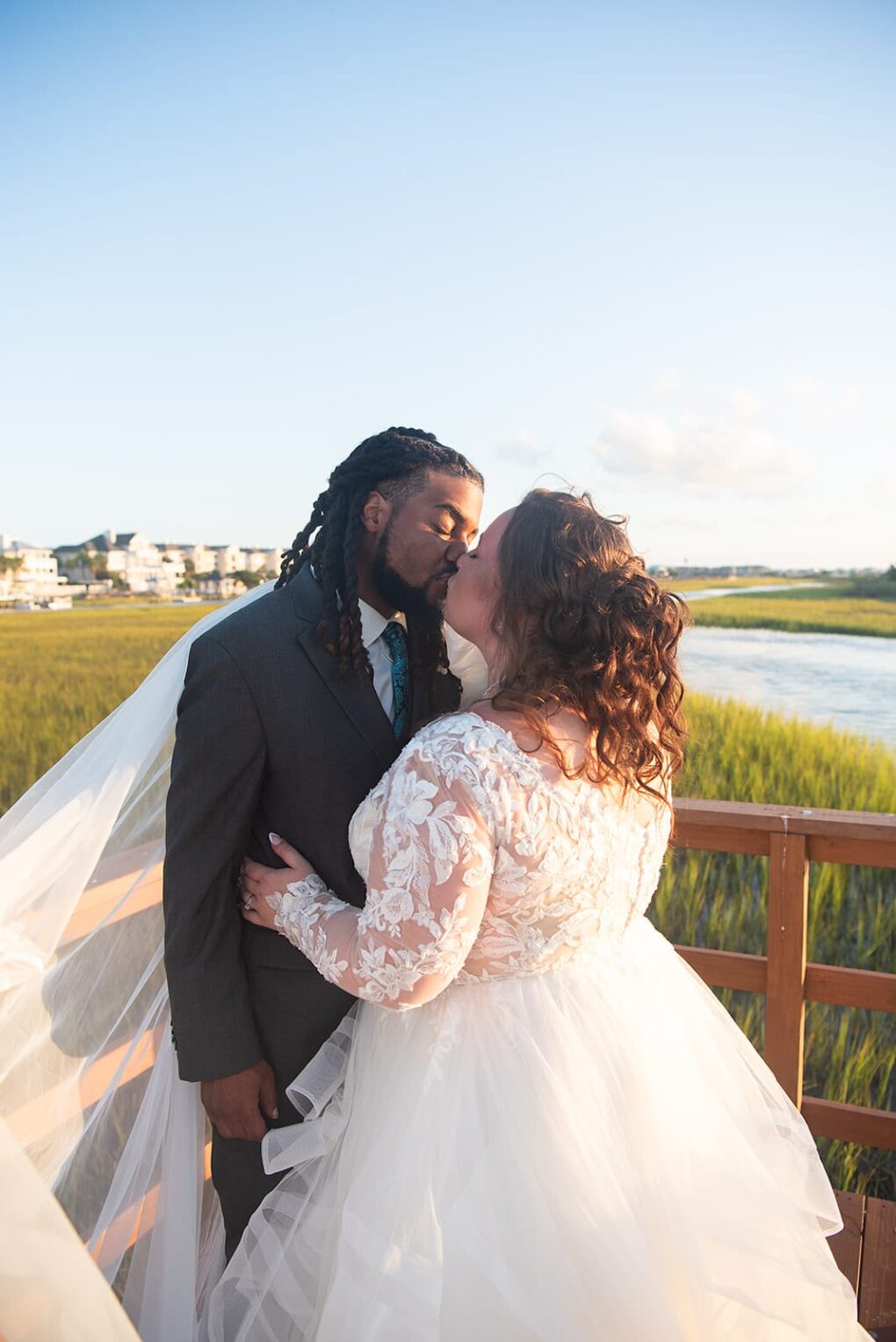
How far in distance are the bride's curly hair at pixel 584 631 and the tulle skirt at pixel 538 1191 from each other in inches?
15.0

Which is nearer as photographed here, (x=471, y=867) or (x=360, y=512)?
(x=471, y=867)

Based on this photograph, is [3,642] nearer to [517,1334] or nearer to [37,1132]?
[37,1132]

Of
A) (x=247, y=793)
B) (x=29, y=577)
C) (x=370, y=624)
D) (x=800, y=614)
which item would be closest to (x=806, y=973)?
(x=370, y=624)

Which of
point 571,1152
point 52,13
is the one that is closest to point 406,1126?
point 571,1152

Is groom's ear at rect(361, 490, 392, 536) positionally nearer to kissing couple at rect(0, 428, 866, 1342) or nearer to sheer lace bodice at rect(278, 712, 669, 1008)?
kissing couple at rect(0, 428, 866, 1342)

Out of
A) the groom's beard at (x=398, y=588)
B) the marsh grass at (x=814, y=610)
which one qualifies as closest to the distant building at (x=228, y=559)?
the marsh grass at (x=814, y=610)

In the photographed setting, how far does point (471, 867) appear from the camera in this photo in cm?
112

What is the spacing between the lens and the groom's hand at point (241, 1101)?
1470mm

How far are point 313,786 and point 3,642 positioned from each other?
7.15 meters

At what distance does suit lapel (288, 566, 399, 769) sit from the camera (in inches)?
57.4

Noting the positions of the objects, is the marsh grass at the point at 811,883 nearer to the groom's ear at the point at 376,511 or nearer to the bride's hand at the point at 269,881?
the bride's hand at the point at 269,881

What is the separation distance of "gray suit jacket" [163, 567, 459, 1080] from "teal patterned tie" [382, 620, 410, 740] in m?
0.13

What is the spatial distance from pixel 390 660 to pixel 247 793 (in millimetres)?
403

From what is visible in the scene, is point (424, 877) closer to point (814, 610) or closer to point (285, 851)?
point (285, 851)
